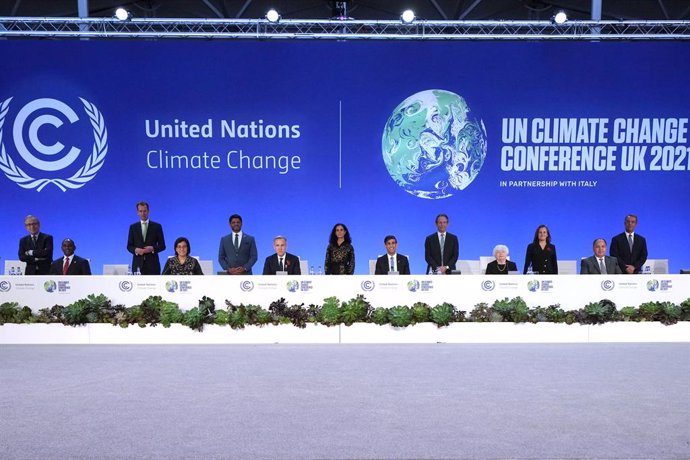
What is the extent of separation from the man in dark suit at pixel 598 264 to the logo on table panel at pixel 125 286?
15.1 ft

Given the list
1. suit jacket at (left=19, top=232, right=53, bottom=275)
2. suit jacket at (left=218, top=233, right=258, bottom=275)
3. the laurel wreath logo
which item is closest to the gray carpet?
suit jacket at (left=19, top=232, right=53, bottom=275)

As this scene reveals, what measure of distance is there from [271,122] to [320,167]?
104 centimetres

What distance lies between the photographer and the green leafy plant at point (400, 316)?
5484 mm

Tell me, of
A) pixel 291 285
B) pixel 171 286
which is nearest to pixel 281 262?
pixel 291 285

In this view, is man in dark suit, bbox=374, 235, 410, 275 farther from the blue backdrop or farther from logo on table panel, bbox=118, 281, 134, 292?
the blue backdrop

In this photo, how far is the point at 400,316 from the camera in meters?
5.48

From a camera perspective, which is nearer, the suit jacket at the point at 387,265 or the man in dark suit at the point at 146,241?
the suit jacket at the point at 387,265

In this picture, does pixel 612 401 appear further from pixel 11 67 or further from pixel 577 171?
pixel 11 67

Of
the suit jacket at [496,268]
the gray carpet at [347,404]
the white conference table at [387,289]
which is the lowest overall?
the gray carpet at [347,404]

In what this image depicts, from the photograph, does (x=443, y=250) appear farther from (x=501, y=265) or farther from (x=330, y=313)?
(x=330, y=313)

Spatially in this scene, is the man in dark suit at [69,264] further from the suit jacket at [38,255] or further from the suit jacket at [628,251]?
the suit jacket at [628,251]

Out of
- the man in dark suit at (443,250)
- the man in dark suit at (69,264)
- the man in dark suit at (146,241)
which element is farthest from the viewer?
the man in dark suit at (146,241)

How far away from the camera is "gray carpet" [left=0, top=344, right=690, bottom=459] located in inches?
102

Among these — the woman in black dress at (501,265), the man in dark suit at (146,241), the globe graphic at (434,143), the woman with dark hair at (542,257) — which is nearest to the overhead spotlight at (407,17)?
the globe graphic at (434,143)
